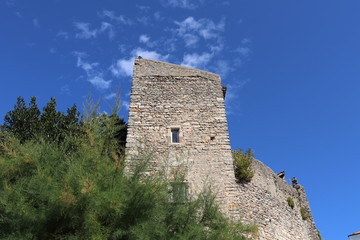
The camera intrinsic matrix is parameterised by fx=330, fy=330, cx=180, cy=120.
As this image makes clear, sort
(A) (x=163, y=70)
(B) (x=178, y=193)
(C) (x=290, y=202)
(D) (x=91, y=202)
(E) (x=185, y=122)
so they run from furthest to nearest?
1. (C) (x=290, y=202)
2. (A) (x=163, y=70)
3. (E) (x=185, y=122)
4. (B) (x=178, y=193)
5. (D) (x=91, y=202)

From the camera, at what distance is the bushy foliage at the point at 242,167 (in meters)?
10.6

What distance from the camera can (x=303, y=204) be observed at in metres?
14.6

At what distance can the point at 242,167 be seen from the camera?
10.6 metres

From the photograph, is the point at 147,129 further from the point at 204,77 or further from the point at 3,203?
the point at 3,203

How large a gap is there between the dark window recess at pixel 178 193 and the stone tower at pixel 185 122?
1400mm

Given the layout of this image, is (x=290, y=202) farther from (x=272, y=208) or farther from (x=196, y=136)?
(x=196, y=136)

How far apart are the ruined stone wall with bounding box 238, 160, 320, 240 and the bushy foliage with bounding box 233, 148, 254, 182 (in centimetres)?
25

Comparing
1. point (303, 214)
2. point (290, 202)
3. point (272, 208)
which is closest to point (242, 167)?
point (272, 208)

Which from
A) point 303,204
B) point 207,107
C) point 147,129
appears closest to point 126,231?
point 147,129

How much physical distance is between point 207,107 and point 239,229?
4.17 metres

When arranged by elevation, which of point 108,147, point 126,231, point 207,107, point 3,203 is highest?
point 207,107

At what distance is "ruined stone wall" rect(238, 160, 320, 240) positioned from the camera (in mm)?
10328

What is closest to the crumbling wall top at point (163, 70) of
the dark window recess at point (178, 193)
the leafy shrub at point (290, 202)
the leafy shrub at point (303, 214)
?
the dark window recess at point (178, 193)

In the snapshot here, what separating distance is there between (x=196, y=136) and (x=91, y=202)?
4596 mm
